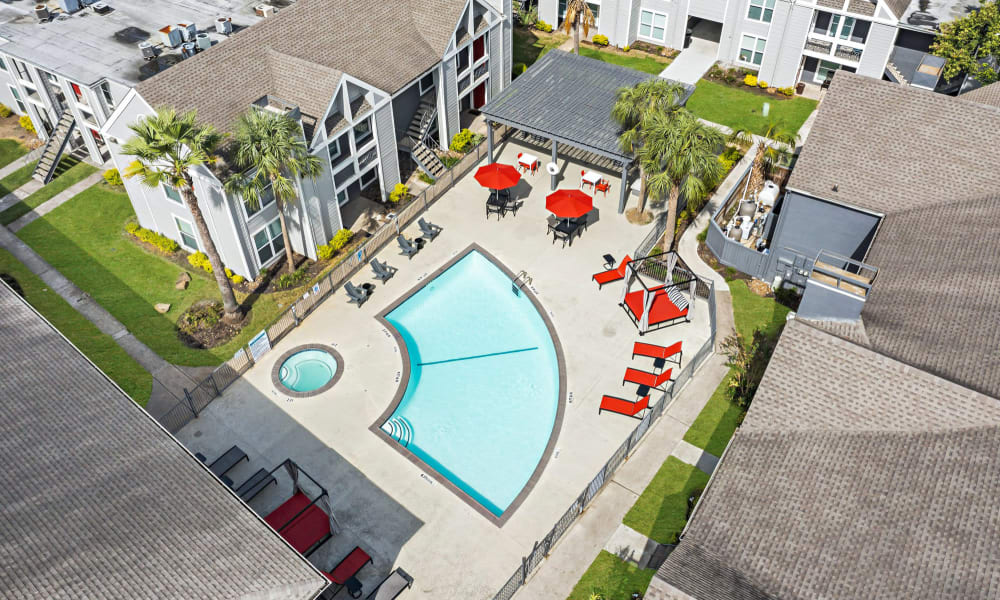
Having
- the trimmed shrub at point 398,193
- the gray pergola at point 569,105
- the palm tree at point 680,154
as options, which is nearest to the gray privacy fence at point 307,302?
the trimmed shrub at point 398,193

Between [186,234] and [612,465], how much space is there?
25.8 metres

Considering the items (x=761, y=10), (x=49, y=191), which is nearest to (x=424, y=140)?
(x=49, y=191)

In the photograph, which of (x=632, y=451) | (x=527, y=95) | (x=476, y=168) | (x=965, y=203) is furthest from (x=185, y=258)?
(x=965, y=203)

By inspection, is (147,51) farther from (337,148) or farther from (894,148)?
(894,148)

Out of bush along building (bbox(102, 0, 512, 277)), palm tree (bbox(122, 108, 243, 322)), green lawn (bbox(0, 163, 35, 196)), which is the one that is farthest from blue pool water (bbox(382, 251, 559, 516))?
green lawn (bbox(0, 163, 35, 196))

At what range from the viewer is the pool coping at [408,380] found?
28609 mm

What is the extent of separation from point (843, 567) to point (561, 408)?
536 inches

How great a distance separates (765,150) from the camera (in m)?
42.8

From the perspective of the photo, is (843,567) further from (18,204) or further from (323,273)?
(18,204)

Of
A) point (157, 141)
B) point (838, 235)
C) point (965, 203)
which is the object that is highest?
point (157, 141)

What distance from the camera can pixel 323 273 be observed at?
1535 inches

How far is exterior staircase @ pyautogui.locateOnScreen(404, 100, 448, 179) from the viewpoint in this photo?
1767 inches

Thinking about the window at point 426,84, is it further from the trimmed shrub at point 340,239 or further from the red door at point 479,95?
the trimmed shrub at point 340,239

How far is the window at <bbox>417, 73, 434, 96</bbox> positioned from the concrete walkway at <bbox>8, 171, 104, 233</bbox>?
20532 millimetres
